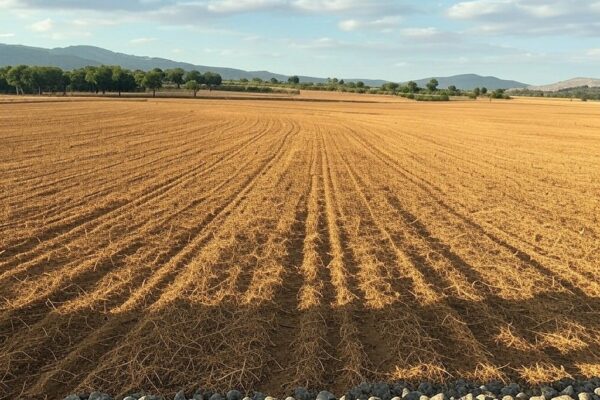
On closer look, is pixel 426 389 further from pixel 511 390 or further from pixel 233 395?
pixel 233 395

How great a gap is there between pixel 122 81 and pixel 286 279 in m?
118

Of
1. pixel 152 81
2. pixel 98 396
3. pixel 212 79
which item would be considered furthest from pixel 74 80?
pixel 98 396

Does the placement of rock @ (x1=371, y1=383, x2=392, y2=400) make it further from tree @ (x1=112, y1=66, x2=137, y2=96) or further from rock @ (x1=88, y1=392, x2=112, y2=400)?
Result: tree @ (x1=112, y1=66, x2=137, y2=96)

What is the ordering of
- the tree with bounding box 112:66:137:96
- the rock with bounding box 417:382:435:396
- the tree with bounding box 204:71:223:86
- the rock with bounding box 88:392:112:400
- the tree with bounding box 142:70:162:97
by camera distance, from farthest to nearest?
the tree with bounding box 204:71:223:86, the tree with bounding box 142:70:162:97, the tree with bounding box 112:66:137:96, the rock with bounding box 417:382:435:396, the rock with bounding box 88:392:112:400

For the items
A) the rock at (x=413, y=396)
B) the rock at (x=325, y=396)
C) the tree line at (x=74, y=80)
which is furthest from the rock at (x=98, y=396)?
the tree line at (x=74, y=80)

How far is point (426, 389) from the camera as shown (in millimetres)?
4863

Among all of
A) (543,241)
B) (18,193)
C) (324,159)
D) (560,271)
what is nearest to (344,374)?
(560,271)

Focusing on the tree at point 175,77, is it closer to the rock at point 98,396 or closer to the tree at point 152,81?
the tree at point 152,81

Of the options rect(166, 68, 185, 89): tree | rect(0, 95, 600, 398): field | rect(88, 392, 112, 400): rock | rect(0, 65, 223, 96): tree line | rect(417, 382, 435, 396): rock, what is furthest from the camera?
rect(166, 68, 185, 89): tree

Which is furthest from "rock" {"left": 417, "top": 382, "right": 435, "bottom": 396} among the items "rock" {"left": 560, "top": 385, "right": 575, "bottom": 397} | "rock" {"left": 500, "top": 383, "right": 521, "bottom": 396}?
"rock" {"left": 560, "top": 385, "right": 575, "bottom": 397}

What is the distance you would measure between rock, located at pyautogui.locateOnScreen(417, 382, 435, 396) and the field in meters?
0.36

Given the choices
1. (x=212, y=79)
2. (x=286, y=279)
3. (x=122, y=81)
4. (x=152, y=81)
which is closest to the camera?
(x=286, y=279)

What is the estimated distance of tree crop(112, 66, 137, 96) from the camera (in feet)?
373

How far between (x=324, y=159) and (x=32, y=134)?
16.0 meters
